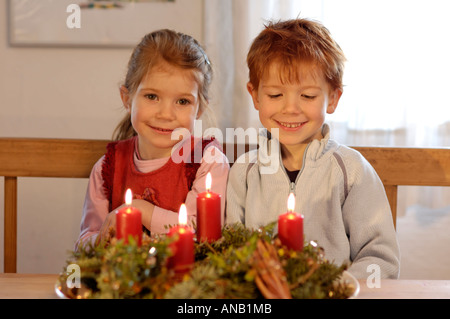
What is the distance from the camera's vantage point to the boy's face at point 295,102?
45.9 inches

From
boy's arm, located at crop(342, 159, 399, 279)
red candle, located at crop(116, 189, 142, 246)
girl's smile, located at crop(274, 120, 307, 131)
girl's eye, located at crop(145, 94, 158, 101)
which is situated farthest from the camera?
girl's eye, located at crop(145, 94, 158, 101)

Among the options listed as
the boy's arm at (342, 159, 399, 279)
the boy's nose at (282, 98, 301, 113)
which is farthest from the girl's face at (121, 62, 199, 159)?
the boy's arm at (342, 159, 399, 279)

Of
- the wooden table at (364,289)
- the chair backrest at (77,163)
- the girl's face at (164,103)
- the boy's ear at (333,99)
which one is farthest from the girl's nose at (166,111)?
the wooden table at (364,289)

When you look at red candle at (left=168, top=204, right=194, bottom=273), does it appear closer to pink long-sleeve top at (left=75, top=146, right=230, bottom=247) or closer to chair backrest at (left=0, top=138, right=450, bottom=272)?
pink long-sleeve top at (left=75, top=146, right=230, bottom=247)

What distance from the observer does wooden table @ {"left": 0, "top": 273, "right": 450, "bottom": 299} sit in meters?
0.78

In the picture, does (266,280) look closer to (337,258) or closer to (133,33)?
(337,258)

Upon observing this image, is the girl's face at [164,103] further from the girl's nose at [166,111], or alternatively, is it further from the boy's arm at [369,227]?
the boy's arm at [369,227]

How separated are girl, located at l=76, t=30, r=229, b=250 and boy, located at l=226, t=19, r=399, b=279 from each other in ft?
0.51

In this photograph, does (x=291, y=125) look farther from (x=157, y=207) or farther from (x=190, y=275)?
(x=190, y=275)

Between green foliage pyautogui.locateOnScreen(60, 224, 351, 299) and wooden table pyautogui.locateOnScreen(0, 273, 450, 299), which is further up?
green foliage pyautogui.locateOnScreen(60, 224, 351, 299)

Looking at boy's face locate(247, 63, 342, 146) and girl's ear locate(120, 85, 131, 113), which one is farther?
girl's ear locate(120, 85, 131, 113)

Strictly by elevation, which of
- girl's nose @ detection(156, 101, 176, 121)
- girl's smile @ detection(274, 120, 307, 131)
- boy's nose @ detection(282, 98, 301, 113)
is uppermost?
boy's nose @ detection(282, 98, 301, 113)

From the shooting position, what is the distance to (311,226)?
3.91 feet

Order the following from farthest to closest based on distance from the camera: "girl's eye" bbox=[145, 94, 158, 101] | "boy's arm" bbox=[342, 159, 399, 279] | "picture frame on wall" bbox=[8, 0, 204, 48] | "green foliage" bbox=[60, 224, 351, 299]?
"picture frame on wall" bbox=[8, 0, 204, 48] < "girl's eye" bbox=[145, 94, 158, 101] < "boy's arm" bbox=[342, 159, 399, 279] < "green foliage" bbox=[60, 224, 351, 299]
